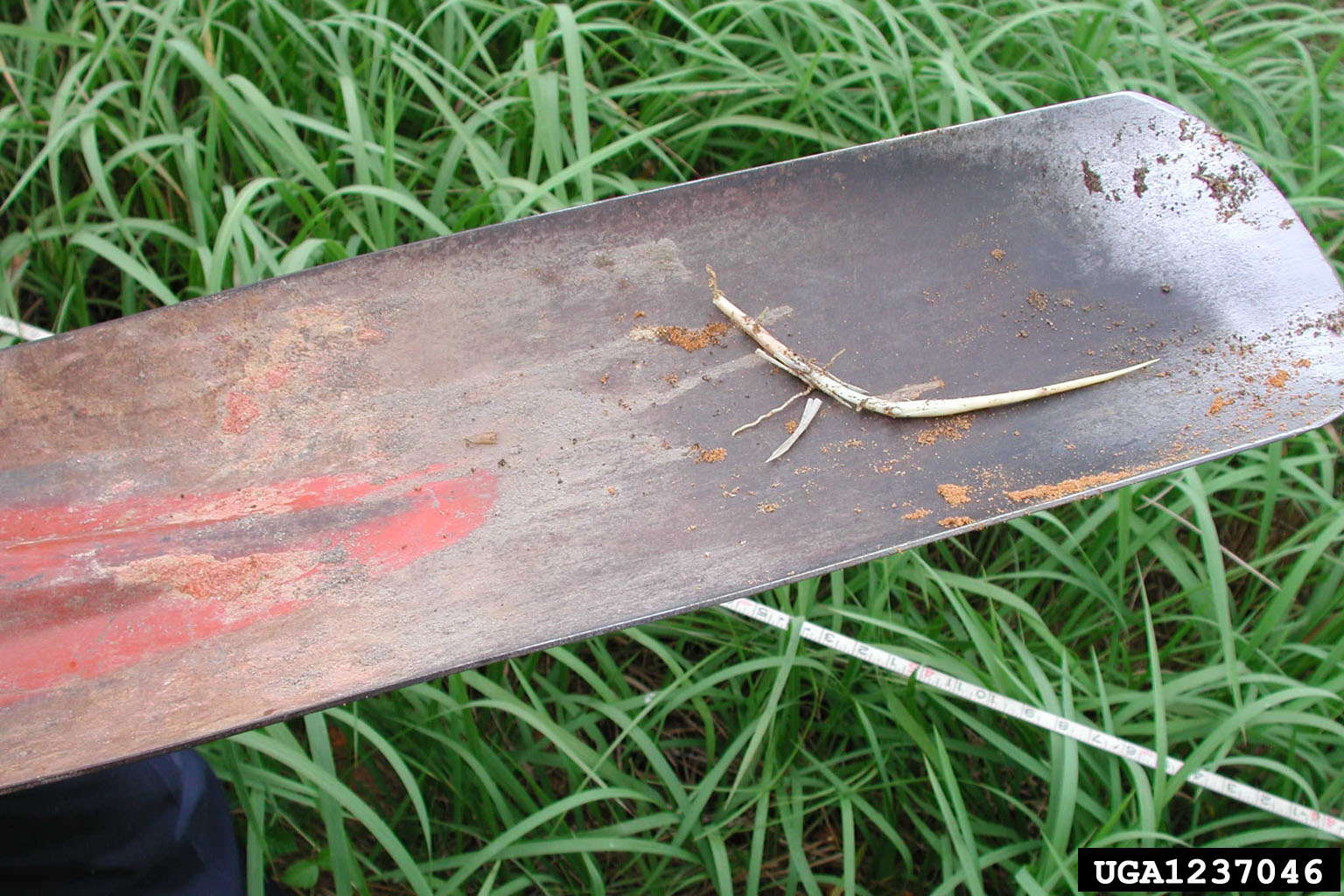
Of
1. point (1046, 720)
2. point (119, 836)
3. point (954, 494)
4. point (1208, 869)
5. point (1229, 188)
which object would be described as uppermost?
point (1229, 188)

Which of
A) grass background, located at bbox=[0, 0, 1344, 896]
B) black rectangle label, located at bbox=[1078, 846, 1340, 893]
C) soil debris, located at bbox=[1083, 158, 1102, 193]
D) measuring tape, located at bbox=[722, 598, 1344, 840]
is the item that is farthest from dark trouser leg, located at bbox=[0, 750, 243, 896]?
soil debris, located at bbox=[1083, 158, 1102, 193]

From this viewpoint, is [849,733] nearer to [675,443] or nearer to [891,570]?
[891,570]

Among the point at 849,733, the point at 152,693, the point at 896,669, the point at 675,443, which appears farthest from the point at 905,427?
the point at 152,693

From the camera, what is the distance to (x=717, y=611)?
55.2 inches

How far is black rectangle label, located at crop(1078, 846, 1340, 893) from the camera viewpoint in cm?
117

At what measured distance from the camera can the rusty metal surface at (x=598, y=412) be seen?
0.91m

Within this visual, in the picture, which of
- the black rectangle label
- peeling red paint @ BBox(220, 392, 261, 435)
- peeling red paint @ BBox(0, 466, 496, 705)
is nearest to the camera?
peeling red paint @ BBox(0, 466, 496, 705)

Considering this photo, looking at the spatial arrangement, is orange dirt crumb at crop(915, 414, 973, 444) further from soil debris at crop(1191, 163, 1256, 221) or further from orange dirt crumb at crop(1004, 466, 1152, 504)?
soil debris at crop(1191, 163, 1256, 221)

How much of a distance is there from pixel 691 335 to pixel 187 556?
1.90ft

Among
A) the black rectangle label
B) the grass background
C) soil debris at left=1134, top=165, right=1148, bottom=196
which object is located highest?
soil debris at left=1134, top=165, right=1148, bottom=196

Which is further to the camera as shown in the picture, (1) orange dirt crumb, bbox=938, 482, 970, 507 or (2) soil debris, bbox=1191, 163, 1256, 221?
(2) soil debris, bbox=1191, 163, 1256, 221

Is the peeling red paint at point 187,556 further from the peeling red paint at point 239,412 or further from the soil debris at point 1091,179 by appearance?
the soil debris at point 1091,179

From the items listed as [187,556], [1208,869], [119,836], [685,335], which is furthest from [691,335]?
[1208,869]

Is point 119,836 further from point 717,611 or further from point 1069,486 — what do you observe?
point 1069,486
